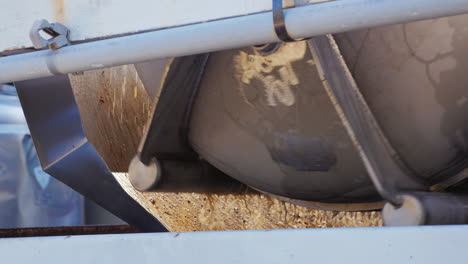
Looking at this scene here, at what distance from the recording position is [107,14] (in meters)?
0.80

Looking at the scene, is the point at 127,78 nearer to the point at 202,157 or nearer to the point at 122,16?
the point at 202,157

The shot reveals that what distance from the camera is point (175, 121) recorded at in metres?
1.03

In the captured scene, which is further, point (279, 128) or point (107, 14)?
point (279, 128)

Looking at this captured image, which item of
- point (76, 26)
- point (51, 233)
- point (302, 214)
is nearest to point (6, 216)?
point (51, 233)

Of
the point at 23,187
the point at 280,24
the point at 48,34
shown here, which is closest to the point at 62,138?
the point at 48,34

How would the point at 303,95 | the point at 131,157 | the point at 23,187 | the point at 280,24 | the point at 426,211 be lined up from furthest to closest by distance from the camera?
the point at 23,187
the point at 131,157
the point at 303,95
the point at 426,211
the point at 280,24

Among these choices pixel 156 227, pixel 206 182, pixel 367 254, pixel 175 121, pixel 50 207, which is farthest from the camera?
pixel 50 207

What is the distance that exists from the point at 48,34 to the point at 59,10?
0.04m

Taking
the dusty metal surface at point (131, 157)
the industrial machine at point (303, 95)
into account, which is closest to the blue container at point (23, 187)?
the dusty metal surface at point (131, 157)

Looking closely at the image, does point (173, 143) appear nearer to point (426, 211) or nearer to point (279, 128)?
point (279, 128)

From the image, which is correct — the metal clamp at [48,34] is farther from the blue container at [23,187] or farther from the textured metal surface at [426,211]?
the blue container at [23,187]

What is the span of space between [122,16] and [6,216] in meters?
1.44

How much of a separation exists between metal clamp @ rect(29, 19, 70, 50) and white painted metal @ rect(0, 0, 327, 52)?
15 millimetres

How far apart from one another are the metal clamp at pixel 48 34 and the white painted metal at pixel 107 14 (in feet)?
0.05
